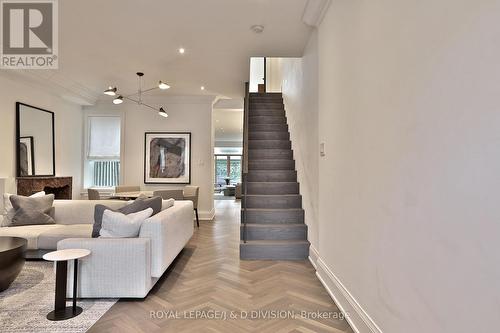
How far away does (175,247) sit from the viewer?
337cm

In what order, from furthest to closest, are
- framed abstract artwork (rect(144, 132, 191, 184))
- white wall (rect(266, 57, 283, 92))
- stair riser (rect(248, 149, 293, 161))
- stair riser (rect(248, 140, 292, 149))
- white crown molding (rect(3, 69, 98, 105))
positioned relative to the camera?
white wall (rect(266, 57, 283, 92)) → framed abstract artwork (rect(144, 132, 191, 184)) → stair riser (rect(248, 140, 292, 149)) → stair riser (rect(248, 149, 293, 161)) → white crown molding (rect(3, 69, 98, 105))

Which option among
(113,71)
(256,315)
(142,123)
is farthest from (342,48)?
(142,123)

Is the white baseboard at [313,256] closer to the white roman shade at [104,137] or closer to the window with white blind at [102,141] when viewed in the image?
the window with white blind at [102,141]

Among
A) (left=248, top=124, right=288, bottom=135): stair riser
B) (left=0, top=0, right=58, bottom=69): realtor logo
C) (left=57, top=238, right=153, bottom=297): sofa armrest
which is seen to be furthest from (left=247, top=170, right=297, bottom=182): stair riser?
(left=0, top=0, right=58, bottom=69): realtor logo

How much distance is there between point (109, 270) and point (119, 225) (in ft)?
1.32

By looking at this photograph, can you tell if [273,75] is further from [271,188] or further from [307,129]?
[307,129]

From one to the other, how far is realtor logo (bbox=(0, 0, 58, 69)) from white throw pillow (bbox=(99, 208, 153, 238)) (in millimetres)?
2305

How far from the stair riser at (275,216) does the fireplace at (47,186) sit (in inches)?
157

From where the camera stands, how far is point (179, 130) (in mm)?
6973

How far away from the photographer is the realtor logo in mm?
3232

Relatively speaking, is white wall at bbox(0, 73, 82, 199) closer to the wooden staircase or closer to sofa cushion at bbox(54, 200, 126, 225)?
sofa cushion at bbox(54, 200, 126, 225)

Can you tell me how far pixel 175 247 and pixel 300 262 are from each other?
1563mm

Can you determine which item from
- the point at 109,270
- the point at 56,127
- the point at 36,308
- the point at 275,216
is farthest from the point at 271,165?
the point at 56,127

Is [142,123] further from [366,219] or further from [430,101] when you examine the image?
[430,101]
